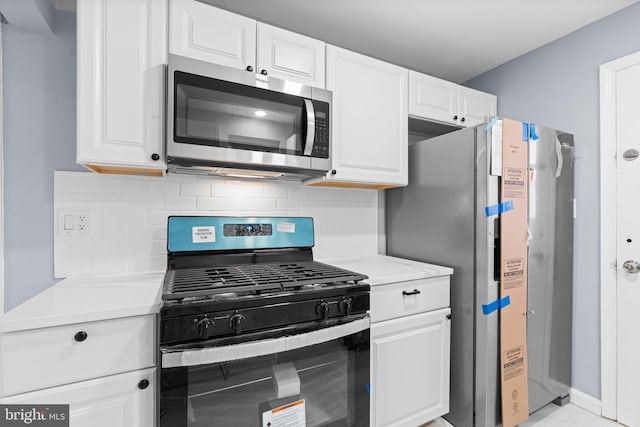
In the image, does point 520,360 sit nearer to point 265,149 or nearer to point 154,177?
point 265,149

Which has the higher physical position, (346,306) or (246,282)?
(246,282)

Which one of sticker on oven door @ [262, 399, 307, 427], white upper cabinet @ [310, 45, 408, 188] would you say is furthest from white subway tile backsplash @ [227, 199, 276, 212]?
sticker on oven door @ [262, 399, 307, 427]

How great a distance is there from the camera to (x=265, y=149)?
1.55m

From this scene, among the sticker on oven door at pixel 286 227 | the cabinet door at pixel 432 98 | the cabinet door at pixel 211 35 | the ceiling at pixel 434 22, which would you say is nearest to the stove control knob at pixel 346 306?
the sticker on oven door at pixel 286 227

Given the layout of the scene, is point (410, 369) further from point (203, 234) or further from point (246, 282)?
point (203, 234)

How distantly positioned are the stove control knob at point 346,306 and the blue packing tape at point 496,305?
83cm

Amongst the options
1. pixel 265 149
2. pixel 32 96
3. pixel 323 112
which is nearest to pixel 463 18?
pixel 323 112

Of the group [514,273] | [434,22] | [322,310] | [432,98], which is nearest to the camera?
[322,310]

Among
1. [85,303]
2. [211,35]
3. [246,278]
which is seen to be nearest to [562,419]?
[246,278]

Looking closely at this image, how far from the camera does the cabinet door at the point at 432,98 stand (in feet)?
6.84

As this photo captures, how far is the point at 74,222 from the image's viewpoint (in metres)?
1.55

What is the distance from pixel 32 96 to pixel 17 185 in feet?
1.47

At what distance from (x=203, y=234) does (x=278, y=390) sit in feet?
2.97

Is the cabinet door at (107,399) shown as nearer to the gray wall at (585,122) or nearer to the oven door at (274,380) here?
the oven door at (274,380)
